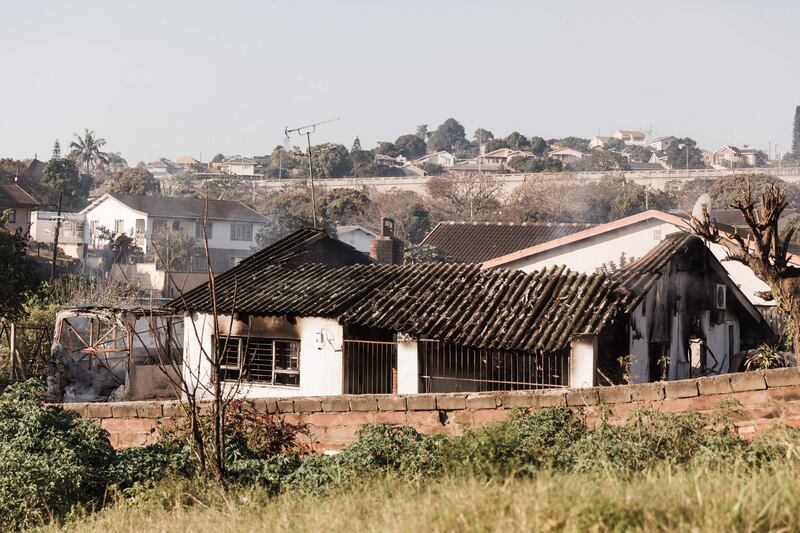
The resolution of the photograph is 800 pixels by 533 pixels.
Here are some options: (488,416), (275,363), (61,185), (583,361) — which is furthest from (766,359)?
(61,185)

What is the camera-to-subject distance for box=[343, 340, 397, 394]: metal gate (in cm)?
2036

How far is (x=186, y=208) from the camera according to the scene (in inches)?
2931

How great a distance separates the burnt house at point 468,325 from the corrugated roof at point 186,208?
158 ft

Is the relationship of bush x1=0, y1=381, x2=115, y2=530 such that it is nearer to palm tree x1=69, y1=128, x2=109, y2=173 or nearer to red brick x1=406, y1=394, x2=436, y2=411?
red brick x1=406, y1=394, x2=436, y2=411

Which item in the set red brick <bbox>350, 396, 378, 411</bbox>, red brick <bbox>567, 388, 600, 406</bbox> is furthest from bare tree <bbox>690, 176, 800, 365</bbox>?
red brick <bbox>350, 396, 378, 411</bbox>

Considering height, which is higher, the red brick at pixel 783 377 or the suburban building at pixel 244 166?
the suburban building at pixel 244 166

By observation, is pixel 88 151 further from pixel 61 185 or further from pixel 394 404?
pixel 394 404

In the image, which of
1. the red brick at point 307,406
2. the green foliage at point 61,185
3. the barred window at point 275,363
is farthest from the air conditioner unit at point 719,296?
the green foliage at point 61,185

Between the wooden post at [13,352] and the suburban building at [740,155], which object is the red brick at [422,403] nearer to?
the wooden post at [13,352]

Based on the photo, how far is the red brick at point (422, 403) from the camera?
13.2 meters

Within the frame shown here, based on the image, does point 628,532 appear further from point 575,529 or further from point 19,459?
point 19,459

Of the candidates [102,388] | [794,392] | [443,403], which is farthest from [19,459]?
[102,388]

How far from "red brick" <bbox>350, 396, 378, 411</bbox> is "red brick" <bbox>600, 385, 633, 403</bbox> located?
3002mm

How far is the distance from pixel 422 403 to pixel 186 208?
63579 mm
